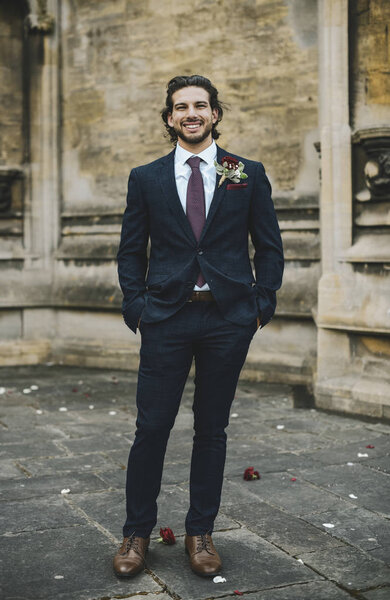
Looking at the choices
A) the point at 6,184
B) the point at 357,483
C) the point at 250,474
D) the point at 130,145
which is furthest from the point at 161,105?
the point at 357,483

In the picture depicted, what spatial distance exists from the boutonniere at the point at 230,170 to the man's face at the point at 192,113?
0.44ft

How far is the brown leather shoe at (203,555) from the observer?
10.3ft

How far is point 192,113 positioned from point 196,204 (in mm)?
362

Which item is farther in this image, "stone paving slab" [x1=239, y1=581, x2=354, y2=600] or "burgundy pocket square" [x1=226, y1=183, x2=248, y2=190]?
"burgundy pocket square" [x1=226, y1=183, x2=248, y2=190]

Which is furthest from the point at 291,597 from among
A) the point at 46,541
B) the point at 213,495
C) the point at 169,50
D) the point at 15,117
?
the point at 15,117

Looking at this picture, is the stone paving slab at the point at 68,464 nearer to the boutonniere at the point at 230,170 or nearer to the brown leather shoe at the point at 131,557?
the brown leather shoe at the point at 131,557

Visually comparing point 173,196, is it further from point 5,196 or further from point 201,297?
point 5,196

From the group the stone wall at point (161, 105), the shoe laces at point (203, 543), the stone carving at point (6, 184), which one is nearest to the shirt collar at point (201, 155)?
the shoe laces at point (203, 543)

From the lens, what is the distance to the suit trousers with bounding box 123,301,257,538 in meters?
3.14

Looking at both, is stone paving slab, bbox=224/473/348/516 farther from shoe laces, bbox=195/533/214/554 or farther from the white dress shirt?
the white dress shirt

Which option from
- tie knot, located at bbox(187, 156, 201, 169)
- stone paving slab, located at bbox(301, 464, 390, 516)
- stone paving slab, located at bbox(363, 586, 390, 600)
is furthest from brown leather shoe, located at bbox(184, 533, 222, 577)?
tie knot, located at bbox(187, 156, 201, 169)

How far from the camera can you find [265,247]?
3303 mm

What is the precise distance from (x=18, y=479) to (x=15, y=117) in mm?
5931

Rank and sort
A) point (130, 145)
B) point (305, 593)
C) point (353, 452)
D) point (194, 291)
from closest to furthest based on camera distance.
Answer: point (305, 593) → point (194, 291) → point (353, 452) → point (130, 145)
